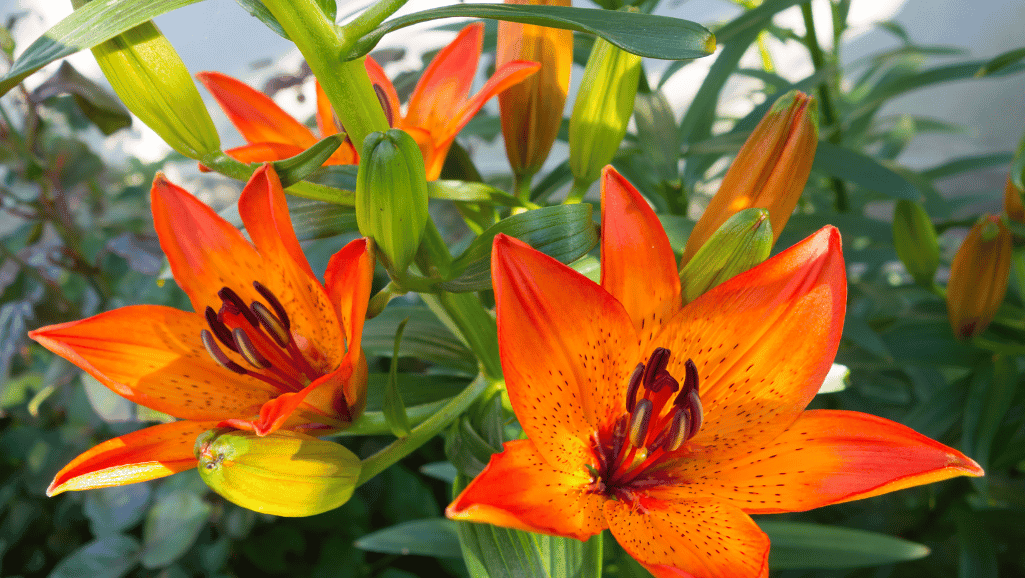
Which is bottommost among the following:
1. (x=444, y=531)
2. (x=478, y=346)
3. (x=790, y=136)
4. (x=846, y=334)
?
(x=444, y=531)

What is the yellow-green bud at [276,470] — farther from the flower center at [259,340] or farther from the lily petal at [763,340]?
the lily petal at [763,340]

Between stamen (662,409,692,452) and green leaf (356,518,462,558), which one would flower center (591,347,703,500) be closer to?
stamen (662,409,692,452)

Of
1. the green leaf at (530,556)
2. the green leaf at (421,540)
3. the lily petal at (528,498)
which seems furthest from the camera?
the green leaf at (421,540)

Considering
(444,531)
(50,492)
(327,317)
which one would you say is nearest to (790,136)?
(327,317)

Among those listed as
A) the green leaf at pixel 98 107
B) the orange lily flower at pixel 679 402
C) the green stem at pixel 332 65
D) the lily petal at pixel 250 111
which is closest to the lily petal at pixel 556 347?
the orange lily flower at pixel 679 402

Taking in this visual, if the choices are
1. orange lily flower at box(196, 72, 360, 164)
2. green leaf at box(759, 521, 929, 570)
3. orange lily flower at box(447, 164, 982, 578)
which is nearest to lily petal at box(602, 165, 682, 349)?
orange lily flower at box(447, 164, 982, 578)

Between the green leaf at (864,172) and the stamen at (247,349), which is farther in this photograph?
the green leaf at (864,172)

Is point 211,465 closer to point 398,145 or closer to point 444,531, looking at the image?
point 398,145
